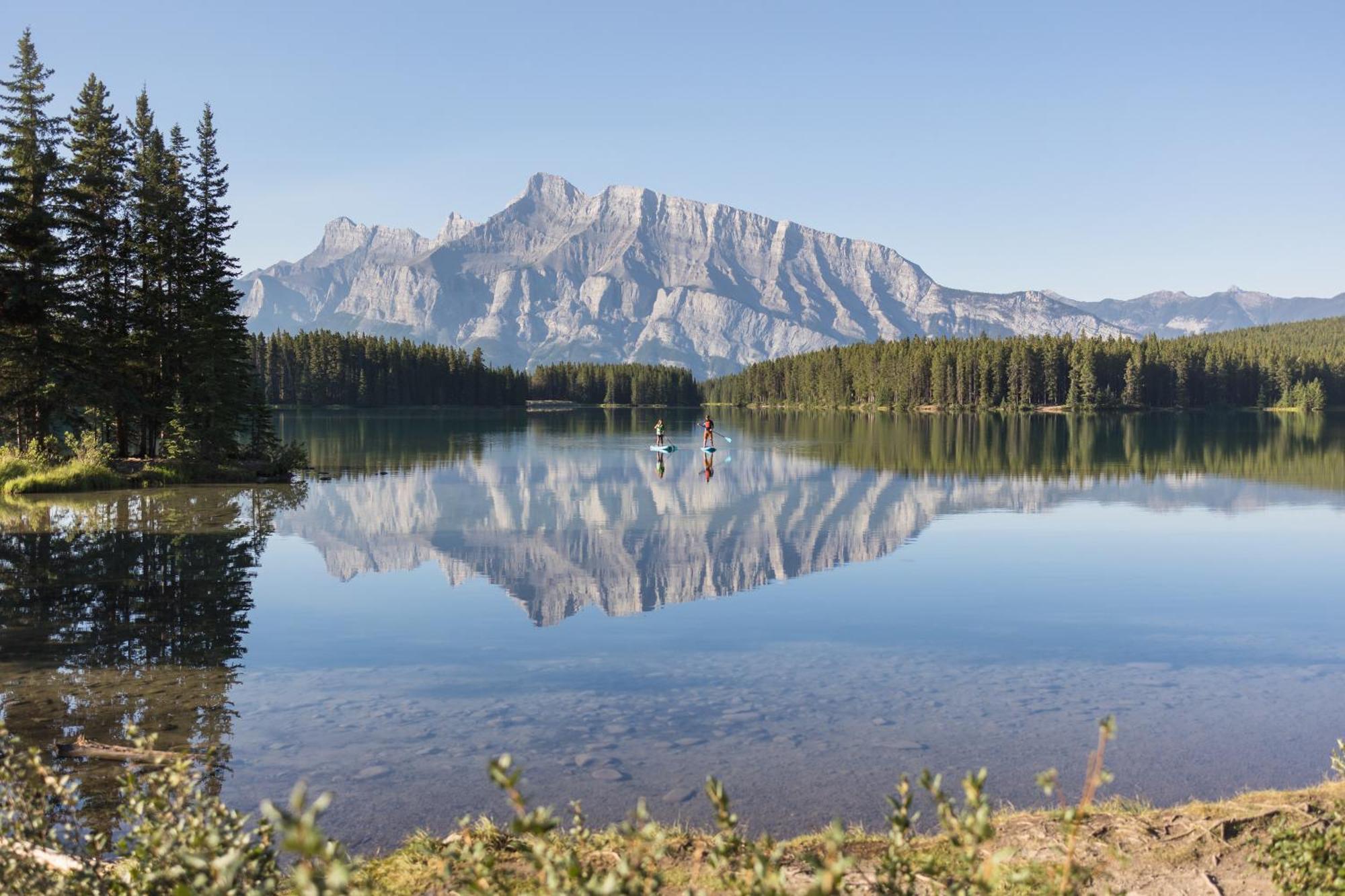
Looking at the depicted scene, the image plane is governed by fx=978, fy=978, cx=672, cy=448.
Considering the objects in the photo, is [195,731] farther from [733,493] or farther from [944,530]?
[733,493]

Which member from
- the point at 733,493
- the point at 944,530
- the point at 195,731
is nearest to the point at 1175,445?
the point at 733,493

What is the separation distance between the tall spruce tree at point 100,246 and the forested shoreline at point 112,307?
71 mm

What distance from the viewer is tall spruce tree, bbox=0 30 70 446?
4150cm

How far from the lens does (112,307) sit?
4847cm

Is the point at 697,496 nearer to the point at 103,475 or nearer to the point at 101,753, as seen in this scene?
the point at 103,475

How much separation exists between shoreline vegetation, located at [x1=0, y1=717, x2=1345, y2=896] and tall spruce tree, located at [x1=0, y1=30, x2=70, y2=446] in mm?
37141

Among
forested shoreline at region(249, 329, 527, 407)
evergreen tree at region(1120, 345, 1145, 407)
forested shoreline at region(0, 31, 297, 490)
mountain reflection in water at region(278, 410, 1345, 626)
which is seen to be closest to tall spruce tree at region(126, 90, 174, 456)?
forested shoreline at region(0, 31, 297, 490)

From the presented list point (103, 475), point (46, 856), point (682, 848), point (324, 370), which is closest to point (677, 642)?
point (682, 848)

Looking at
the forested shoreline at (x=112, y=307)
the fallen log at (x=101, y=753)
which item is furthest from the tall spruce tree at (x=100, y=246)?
the fallen log at (x=101, y=753)

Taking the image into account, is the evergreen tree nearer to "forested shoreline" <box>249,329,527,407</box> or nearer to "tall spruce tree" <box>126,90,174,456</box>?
"forested shoreline" <box>249,329,527,407</box>

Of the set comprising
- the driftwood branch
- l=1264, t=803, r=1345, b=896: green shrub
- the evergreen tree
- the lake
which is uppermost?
the evergreen tree

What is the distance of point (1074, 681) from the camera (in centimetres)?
1691

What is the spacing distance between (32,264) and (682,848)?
44869mm

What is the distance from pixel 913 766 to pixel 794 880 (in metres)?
4.73
